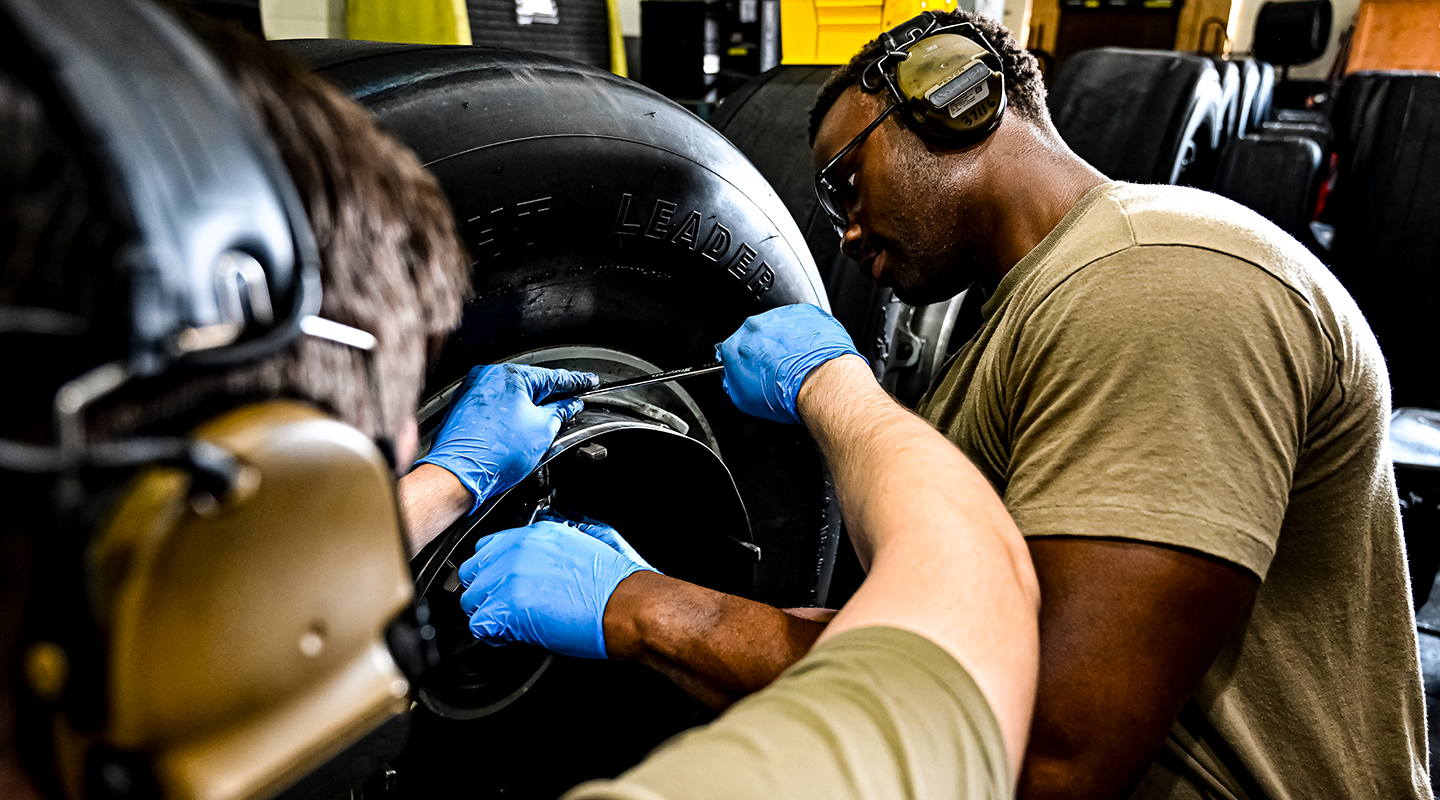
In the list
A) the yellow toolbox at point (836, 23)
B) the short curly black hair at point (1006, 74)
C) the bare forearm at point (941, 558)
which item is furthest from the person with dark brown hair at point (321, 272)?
the yellow toolbox at point (836, 23)

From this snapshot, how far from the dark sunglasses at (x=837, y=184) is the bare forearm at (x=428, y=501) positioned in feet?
2.13

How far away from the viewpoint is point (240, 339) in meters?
0.36

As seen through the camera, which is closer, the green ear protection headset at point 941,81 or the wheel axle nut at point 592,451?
the wheel axle nut at point 592,451

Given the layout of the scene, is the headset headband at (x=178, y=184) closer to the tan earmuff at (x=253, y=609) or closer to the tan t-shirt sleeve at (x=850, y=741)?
the tan earmuff at (x=253, y=609)

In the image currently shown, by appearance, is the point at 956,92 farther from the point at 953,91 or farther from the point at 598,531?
the point at 598,531

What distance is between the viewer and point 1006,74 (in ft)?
3.87

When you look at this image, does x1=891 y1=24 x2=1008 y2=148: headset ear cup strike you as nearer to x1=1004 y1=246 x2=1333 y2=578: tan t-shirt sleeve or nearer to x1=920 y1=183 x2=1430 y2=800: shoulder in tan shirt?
x1=920 y1=183 x2=1430 y2=800: shoulder in tan shirt

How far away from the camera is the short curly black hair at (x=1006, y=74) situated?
1.17m

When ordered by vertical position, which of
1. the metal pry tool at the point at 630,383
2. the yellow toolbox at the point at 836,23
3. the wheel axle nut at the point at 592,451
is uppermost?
the yellow toolbox at the point at 836,23

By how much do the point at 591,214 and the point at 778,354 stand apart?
26cm

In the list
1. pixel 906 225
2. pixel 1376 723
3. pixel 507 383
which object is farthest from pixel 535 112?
pixel 1376 723

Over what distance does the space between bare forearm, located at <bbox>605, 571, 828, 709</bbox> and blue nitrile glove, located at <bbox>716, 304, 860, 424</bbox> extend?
0.82ft

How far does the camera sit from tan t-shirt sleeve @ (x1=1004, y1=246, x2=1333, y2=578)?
28.9 inches

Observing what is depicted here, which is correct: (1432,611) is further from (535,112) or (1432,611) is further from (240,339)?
(240,339)
